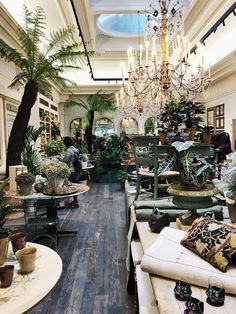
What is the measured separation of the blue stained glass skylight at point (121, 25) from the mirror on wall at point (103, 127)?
5.44 meters

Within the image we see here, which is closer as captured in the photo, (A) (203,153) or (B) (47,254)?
(B) (47,254)

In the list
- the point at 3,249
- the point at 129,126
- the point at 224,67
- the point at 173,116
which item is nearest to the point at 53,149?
the point at 173,116

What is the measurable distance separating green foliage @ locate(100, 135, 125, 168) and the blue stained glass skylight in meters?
3.23

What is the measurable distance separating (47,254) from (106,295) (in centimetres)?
125

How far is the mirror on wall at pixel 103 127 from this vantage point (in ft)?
44.3

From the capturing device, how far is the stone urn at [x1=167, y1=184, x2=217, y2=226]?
80.5 inches

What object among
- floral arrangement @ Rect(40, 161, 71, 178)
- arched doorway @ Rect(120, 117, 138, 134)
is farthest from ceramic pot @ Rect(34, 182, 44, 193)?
arched doorway @ Rect(120, 117, 138, 134)

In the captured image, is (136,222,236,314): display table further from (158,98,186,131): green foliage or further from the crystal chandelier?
the crystal chandelier

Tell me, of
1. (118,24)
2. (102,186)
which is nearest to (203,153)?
(102,186)

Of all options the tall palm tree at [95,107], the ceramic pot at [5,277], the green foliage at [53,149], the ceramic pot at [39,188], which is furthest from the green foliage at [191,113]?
the tall palm tree at [95,107]

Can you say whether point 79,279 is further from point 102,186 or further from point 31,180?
point 102,186

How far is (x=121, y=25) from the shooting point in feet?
27.3

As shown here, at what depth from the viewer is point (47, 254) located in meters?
1.67

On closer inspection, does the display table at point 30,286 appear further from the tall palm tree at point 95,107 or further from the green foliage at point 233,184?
the tall palm tree at point 95,107
